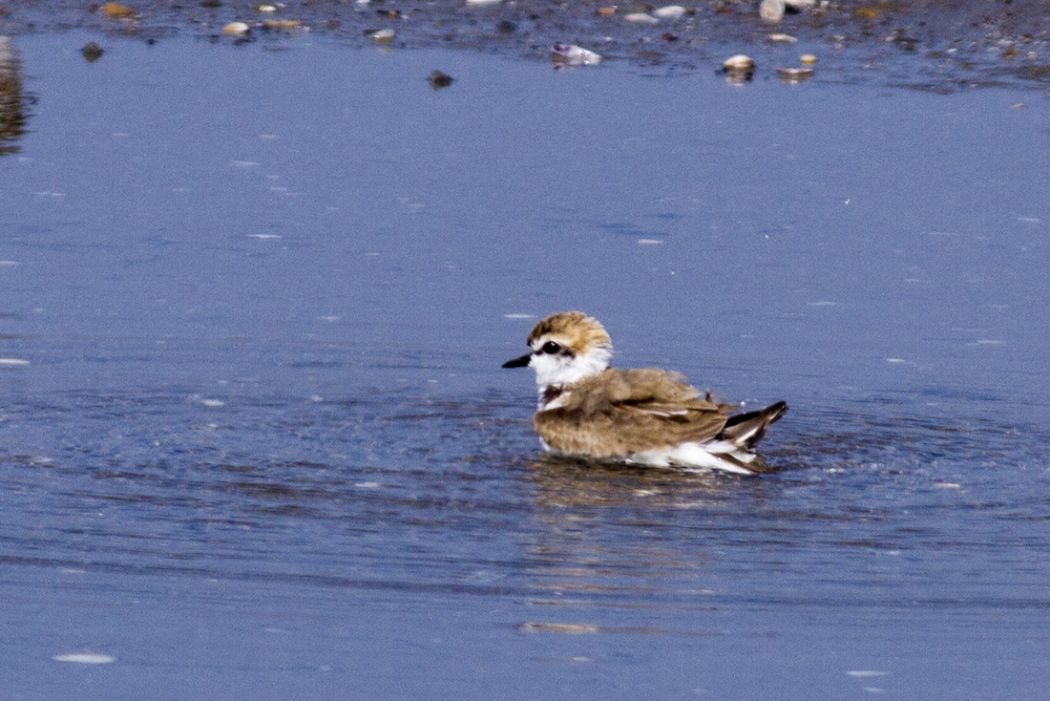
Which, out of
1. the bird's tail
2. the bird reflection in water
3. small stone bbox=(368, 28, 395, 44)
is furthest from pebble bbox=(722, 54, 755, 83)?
the bird's tail

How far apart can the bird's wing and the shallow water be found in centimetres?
21

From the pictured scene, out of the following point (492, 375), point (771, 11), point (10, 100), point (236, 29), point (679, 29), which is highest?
point (771, 11)

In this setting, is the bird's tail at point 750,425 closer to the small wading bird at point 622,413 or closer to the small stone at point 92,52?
the small wading bird at point 622,413

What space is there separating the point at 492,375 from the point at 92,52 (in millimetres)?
7989

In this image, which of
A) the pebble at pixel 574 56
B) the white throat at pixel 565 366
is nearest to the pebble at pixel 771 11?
the pebble at pixel 574 56

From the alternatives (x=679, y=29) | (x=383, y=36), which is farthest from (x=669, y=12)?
(x=383, y=36)

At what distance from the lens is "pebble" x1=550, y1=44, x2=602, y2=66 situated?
17.0 meters

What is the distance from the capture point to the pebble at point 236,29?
17.9m

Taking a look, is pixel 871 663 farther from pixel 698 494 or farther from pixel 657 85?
pixel 657 85

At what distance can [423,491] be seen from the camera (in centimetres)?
808

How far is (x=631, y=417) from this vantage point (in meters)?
8.97

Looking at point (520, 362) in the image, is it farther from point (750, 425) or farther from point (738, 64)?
point (738, 64)

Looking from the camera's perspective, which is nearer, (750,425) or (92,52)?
(750,425)

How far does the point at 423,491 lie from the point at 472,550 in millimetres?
794
